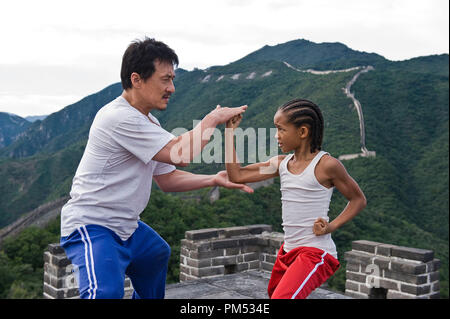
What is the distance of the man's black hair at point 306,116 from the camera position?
106 inches

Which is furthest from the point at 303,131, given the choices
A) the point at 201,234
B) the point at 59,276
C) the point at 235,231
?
the point at 235,231

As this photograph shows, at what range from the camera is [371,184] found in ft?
Answer: 104

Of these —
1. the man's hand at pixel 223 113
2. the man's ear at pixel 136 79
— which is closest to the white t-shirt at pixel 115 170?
the man's ear at pixel 136 79

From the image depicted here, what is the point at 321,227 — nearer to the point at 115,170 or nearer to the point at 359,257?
the point at 115,170

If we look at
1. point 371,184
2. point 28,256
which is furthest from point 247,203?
point 371,184

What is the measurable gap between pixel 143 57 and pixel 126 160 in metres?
0.53

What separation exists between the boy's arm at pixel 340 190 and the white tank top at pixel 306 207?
49 mm

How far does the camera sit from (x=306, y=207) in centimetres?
268

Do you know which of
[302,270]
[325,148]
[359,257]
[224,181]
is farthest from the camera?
[325,148]

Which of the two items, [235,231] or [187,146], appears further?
[235,231]

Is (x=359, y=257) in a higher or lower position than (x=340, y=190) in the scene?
lower

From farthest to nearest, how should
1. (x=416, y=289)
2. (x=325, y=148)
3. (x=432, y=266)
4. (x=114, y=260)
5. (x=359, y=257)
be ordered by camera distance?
(x=325, y=148) → (x=359, y=257) → (x=432, y=266) → (x=416, y=289) → (x=114, y=260)

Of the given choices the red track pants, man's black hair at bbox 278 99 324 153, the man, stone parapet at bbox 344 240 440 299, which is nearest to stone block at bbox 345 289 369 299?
stone parapet at bbox 344 240 440 299
